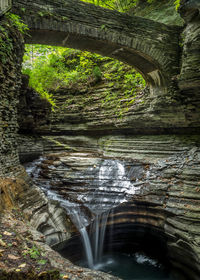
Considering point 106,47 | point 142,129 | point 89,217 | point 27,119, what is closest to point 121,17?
point 106,47

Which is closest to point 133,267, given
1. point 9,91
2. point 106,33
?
point 9,91

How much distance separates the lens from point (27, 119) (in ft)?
31.8

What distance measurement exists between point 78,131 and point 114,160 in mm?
4248

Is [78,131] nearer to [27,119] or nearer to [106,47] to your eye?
[27,119]

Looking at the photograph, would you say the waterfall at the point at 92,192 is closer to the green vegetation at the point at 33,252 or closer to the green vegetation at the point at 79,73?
the green vegetation at the point at 33,252

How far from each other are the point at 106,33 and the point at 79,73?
746cm

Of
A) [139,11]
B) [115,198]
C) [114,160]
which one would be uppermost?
[139,11]

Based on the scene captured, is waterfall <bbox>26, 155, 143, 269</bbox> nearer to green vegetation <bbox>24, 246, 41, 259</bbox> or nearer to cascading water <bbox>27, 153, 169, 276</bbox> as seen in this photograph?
cascading water <bbox>27, 153, 169, 276</bbox>

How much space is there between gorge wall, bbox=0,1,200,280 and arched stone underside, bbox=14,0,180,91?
86 cm

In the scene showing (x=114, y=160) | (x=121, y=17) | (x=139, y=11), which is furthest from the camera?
(x=139, y=11)

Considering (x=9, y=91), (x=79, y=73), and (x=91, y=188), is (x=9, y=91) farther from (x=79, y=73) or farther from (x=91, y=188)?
(x=79, y=73)

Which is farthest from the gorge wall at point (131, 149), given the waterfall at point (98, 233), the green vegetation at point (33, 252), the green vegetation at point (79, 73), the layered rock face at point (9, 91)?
the green vegetation at point (33, 252)

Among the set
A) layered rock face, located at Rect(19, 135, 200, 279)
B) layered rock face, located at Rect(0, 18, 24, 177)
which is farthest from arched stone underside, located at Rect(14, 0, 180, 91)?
layered rock face, located at Rect(19, 135, 200, 279)

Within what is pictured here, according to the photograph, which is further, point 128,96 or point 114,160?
point 128,96
